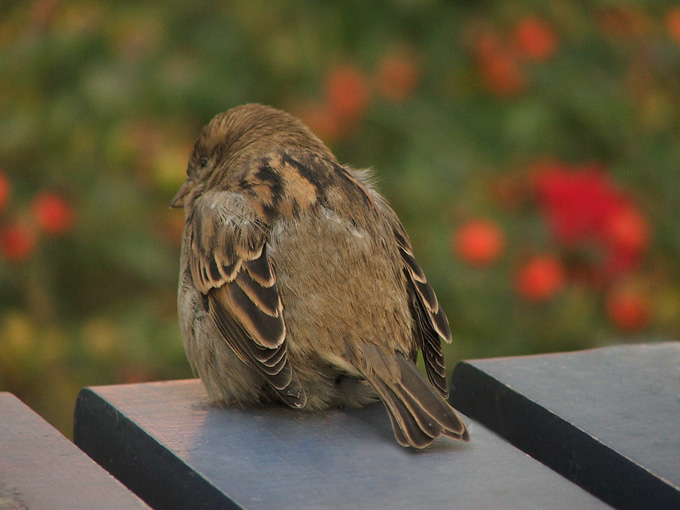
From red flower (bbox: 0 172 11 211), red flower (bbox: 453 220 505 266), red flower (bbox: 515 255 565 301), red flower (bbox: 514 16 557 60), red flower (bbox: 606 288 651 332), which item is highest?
red flower (bbox: 514 16 557 60)

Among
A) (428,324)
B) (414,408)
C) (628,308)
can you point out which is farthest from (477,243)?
(414,408)

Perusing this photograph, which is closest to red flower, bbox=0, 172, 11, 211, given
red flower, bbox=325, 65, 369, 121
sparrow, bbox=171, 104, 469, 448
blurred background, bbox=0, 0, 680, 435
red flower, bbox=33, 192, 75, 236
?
blurred background, bbox=0, 0, 680, 435

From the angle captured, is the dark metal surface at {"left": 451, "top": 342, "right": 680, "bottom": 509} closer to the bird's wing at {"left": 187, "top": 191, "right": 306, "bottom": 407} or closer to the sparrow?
the sparrow

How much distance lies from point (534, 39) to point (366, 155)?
36.3 inches

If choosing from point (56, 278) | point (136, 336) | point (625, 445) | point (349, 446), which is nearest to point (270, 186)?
point (349, 446)

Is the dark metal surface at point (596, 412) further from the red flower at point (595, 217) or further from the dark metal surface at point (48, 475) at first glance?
the red flower at point (595, 217)

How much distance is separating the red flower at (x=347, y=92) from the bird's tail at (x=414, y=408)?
94.0 inches

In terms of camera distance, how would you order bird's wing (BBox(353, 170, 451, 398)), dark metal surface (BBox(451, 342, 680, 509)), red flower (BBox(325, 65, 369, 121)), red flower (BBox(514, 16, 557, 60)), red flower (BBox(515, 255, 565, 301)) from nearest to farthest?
1. dark metal surface (BBox(451, 342, 680, 509))
2. bird's wing (BBox(353, 170, 451, 398))
3. red flower (BBox(515, 255, 565, 301))
4. red flower (BBox(325, 65, 369, 121))
5. red flower (BBox(514, 16, 557, 60))

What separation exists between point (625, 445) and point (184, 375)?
290cm

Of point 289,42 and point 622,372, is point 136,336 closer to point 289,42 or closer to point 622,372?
point 289,42

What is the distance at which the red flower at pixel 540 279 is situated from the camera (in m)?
4.80

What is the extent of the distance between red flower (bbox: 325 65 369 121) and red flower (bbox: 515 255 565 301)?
1023mm

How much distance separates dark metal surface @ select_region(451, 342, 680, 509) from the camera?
225 cm

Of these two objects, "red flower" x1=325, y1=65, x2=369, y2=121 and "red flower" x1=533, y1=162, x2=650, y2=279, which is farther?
"red flower" x1=325, y1=65, x2=369, y2=121
